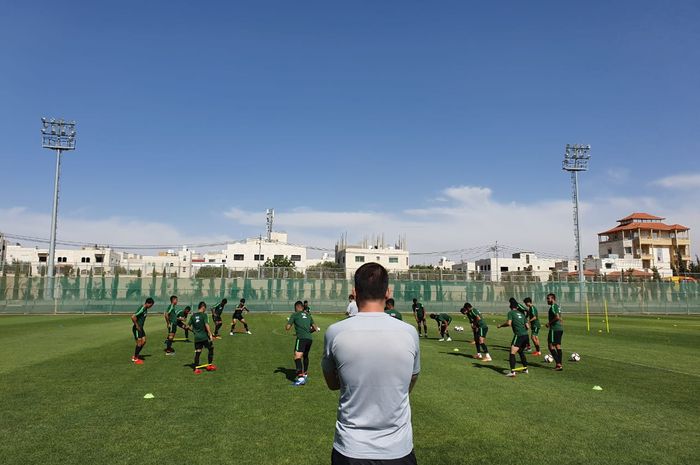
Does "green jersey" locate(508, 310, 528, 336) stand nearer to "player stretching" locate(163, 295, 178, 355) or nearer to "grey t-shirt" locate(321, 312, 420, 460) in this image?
"grey t-shirt" locate(321, 312, 420, 460)

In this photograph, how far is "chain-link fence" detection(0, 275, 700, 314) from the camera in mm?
40781

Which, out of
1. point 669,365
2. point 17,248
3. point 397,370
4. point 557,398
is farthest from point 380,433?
point 17,248

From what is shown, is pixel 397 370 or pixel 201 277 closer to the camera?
pixel 397 370

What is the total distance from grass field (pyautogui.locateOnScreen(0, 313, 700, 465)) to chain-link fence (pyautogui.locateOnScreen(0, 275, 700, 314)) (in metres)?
27.4

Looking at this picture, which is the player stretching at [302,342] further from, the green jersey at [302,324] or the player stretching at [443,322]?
the player stretching at [443,322]

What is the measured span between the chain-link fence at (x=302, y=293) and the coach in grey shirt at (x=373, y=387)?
40.7 m

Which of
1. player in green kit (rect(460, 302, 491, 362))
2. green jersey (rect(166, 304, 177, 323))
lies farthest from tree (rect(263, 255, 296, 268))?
player in green kit (rect(460, 302, 491, 362))

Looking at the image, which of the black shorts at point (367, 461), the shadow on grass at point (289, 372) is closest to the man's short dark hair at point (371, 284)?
the black shorts at point (367, 461)

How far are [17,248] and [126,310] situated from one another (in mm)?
84981

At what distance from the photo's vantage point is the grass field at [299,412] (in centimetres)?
674

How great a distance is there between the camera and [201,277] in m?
44.1

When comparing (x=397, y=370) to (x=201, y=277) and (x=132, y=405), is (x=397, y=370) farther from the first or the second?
(x=201, y=277)

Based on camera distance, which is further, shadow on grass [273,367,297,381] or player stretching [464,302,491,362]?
player stretching [464,302,491,362]

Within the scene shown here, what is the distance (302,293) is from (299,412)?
3721cm
